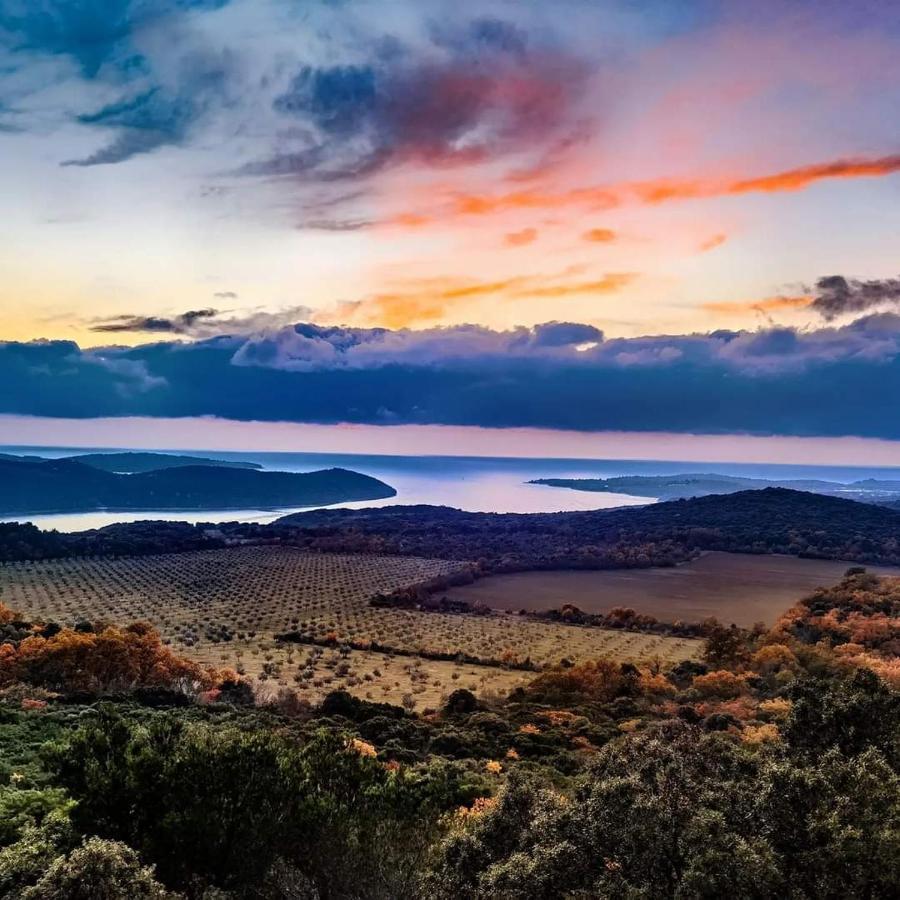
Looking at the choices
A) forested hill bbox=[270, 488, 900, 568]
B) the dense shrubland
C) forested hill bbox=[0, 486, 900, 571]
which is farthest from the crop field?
the dense shrubland

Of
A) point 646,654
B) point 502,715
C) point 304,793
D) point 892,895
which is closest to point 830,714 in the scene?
point 892,895

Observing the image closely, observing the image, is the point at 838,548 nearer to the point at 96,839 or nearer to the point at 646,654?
the point at 646,654

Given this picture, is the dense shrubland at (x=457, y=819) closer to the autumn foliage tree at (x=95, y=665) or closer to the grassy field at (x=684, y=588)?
the autumn foliage tree at (x=95, y=665)

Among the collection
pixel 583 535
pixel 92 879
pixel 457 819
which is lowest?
pixel 583 535

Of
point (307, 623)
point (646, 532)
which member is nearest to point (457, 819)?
point (307, 623)

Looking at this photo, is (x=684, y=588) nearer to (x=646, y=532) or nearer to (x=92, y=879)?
(x=646, y=532)

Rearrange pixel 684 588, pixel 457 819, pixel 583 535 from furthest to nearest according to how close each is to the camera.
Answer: pixel 583 535
pixel 684 588
pixel 457 819

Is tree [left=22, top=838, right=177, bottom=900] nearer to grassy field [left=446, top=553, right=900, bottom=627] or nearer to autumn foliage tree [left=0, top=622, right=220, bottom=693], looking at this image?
autumn foliage tree [left=0, top=622, right=220, bottom=693]
